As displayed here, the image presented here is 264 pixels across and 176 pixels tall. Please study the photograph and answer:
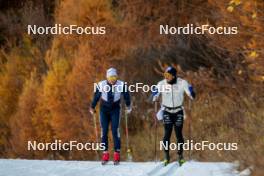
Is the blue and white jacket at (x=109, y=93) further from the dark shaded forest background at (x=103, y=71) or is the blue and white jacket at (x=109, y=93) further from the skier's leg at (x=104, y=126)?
the dark shaded forest background at (x=103, y=71)

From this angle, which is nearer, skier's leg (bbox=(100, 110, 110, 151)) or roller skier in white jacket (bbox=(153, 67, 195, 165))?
roller skier in white jacket (bbox=(153, 67, 195, 165))

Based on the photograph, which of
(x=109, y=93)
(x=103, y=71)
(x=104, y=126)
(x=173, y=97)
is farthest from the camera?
(x=103, y=71)

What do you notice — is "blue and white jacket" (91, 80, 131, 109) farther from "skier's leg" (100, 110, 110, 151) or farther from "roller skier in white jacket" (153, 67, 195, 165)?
"roller skier in white jacket" (153, 67, 195, 165)

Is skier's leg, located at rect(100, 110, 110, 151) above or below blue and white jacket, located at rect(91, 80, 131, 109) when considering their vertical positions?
below

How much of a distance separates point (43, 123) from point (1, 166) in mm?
17782

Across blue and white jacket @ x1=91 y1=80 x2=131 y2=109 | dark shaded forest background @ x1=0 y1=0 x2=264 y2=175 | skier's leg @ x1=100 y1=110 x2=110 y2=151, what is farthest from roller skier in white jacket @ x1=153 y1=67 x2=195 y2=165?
dark shaded forest background @ x1=0 y1=0 x2=264 y2=175

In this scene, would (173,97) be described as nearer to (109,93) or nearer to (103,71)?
(109,93)

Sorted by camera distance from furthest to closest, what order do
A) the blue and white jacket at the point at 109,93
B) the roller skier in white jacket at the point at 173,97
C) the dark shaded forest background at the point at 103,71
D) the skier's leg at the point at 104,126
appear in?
the dark shaded forest background at the point at 103,71 < the skier's leg at the point at 104,126 < the blue and white jacket at the point at 109,93 < the roller skier in white jacket at the point at 173,97

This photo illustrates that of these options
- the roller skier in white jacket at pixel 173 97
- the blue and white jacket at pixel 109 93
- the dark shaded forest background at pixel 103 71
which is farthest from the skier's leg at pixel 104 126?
the dark shaded forest background at pixel 103 71

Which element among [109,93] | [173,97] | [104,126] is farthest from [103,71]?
[173,97]

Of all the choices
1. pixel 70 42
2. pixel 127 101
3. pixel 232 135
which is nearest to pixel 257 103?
pixel 232 135

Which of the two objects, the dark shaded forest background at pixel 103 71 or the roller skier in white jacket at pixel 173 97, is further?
the dark shaded forest background at pixel 103 71

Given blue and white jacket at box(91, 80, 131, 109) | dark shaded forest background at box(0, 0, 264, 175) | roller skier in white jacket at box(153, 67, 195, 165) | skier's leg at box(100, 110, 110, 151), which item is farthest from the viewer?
dark shaded forest background at box(0, 0, 264, 175)

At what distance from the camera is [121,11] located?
29.6 meters
